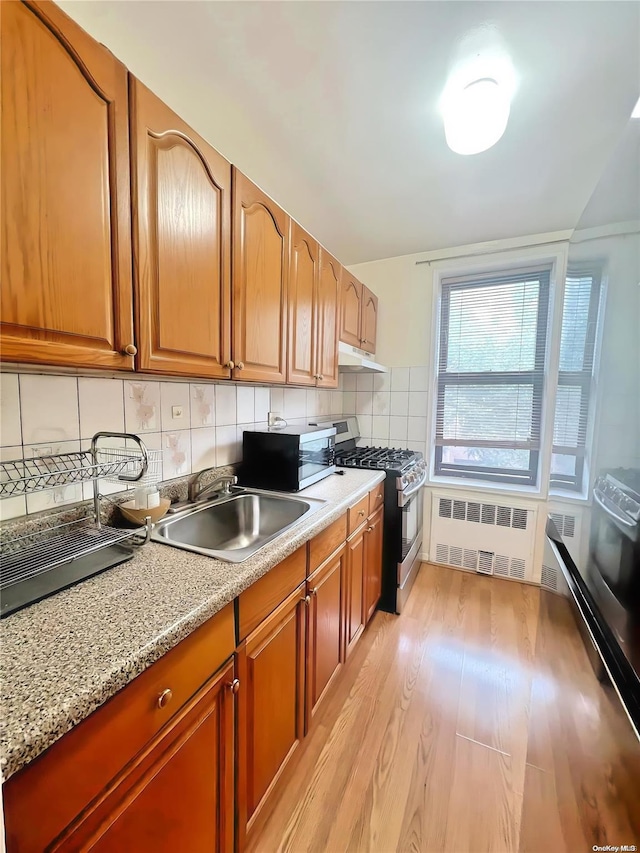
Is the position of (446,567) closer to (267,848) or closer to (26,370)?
(267,848)

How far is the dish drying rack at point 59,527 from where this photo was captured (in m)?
0.79

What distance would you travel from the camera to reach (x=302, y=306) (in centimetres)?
168

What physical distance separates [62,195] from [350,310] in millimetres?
1800

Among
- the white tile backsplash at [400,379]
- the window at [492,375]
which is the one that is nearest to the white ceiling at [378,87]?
the window at [492,375]

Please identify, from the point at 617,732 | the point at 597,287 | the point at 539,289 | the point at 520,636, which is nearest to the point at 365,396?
the point at 539,289

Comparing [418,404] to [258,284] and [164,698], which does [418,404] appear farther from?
[164,698]

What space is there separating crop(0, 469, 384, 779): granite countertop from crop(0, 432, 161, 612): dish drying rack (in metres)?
0.08

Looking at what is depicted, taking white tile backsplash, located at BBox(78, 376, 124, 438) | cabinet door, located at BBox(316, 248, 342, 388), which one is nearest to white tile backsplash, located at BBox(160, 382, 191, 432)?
white tile backsplash, located at BBox(78, 376, 124, 438)

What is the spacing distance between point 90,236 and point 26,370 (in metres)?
0.43

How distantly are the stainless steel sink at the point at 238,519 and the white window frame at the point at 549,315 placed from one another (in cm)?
160

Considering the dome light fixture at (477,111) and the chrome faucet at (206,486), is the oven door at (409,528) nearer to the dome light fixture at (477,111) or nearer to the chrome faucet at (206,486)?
the chrome faucet at (206,486)

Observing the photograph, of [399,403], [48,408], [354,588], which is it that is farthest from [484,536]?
[48,408]

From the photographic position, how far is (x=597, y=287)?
71 cm

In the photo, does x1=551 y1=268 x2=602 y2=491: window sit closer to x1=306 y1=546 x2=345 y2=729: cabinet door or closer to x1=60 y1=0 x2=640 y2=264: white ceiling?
x1=60 y1=0 x2=640 y2=264: white ceiling
